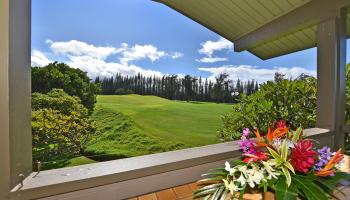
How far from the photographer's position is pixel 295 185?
32.3 inches

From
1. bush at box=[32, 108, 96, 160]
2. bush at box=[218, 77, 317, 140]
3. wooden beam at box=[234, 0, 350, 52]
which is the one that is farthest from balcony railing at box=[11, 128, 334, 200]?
bush at box=[218, 77, 317, 140]

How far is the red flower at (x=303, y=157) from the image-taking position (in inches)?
32.6

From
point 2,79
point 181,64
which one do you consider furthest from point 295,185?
point 181,64

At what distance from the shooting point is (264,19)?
2.57 m

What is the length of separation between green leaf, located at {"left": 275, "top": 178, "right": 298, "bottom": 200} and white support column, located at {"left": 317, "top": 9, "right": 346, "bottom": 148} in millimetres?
1668

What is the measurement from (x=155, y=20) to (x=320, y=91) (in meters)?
2.20

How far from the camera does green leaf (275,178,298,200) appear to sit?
774mm

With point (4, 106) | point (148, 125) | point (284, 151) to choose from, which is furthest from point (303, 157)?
point (148, 125)

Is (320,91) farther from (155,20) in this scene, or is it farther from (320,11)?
(155,20)

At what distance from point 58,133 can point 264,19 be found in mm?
2584

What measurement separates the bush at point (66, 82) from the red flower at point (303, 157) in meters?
2.08

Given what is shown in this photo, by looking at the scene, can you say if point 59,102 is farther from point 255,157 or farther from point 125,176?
point 255,157

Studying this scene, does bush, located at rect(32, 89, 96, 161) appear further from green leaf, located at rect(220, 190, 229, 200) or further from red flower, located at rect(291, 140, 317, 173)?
red flower, located at rect(291, 140, 317, 173)

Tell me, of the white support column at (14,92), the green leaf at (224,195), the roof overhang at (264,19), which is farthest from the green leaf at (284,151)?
the roof overhang at (264,19)
